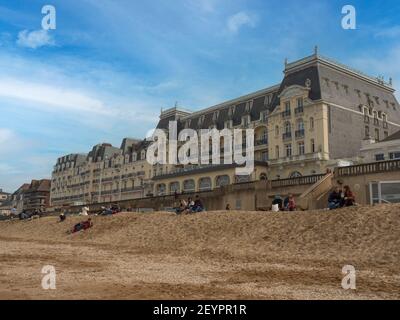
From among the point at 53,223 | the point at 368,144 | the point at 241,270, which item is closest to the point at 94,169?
the point at 53,223

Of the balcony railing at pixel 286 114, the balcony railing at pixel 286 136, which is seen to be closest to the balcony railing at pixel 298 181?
the balcony railing at pixel 286 136

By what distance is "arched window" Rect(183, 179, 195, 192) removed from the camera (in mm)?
62194

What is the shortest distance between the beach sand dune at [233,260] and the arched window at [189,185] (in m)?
32.4

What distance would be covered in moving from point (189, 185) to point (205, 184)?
10.4 ft

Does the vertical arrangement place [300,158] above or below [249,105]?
below

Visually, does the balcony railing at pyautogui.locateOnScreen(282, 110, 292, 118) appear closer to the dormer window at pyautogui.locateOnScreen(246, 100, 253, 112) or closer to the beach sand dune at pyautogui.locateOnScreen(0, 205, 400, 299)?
the dormer window at pyautogui.locateOnScreen(246, 100, 253, 112)

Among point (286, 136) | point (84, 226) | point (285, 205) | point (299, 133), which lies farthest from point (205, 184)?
→ point (285, 205)

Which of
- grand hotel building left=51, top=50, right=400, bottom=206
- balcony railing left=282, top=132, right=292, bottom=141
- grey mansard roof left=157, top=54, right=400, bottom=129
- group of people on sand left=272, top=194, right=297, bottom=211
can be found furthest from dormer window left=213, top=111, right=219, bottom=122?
group of people on sand left=272, top=194, right=297, bottom=211

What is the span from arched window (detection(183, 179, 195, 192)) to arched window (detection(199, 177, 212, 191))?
138cm

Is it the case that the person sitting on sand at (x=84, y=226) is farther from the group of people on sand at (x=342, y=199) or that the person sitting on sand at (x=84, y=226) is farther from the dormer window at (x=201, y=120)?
the dormer window at (x=201, y=120)

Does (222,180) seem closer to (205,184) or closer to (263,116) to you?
(205,184)

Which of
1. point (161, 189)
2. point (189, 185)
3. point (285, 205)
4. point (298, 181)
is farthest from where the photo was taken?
point (161, 189)

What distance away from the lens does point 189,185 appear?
62.8m
